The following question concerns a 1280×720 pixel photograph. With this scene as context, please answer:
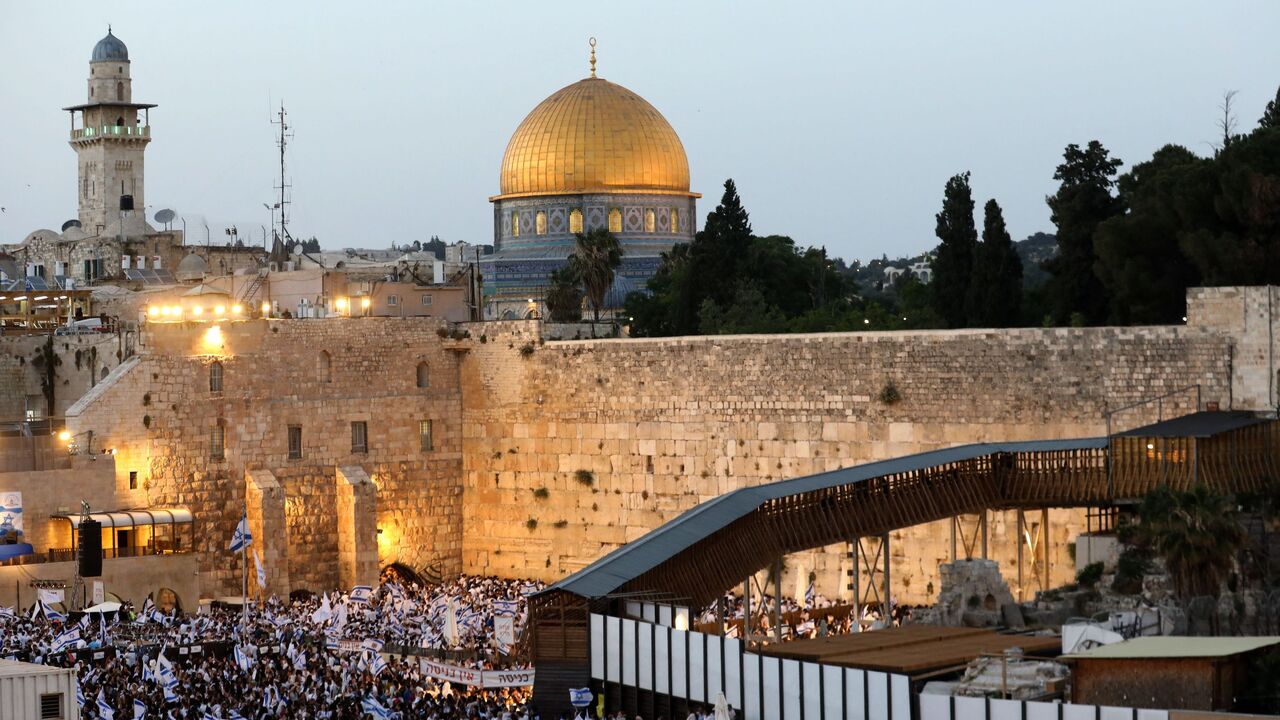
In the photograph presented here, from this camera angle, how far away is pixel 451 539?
128 ft

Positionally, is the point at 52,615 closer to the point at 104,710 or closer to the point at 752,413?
the point at 104,710

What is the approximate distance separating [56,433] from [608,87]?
950 inches

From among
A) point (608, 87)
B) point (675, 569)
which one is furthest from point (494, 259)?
point (675, 569)

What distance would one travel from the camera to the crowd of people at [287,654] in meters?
22.7

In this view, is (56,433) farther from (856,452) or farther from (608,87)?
(608,87)

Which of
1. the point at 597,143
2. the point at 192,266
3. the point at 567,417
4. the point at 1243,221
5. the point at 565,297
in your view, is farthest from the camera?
the point at 192,266

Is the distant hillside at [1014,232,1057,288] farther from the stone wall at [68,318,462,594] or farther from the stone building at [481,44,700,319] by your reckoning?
the stone wall at [68,318,462,594]

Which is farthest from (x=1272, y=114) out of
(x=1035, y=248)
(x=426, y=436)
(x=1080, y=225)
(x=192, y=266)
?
(x=1035, y=248)

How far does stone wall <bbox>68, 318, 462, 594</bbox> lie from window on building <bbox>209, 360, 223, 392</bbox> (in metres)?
0.08

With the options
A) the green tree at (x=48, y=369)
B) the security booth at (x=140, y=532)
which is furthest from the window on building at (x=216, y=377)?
the green tree at (x=48, y=369)

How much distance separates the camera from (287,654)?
2720cm

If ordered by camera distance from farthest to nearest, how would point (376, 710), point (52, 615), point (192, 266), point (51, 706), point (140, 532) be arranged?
point (192, 266) → point (140, 532) → point (52, 615) → point (376, 710) → point (51, 706)

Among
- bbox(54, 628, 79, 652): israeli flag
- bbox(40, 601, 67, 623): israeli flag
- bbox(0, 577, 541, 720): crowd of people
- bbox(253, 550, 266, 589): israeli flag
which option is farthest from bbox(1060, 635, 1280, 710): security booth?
bbox(253, 550, 266, 589): israeli flag

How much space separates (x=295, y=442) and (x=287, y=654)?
34.5ft
